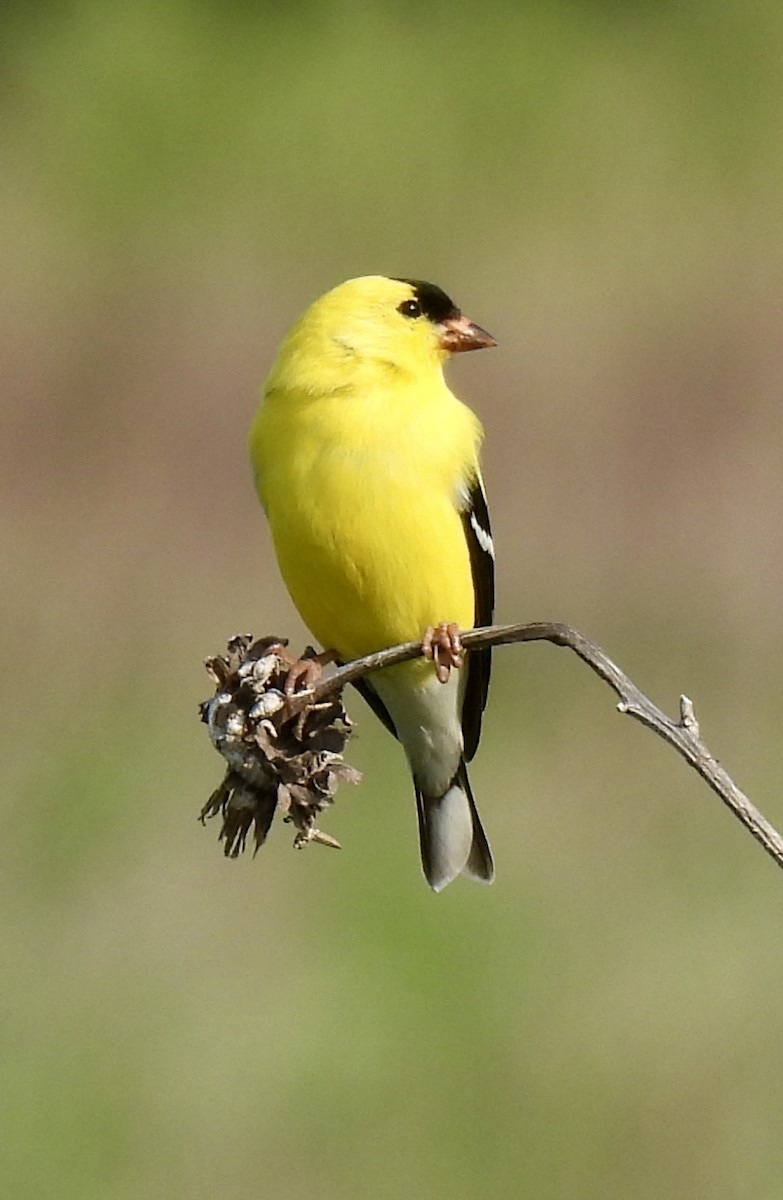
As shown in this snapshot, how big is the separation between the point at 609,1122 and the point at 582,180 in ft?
22.3

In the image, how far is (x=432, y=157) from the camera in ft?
37.4

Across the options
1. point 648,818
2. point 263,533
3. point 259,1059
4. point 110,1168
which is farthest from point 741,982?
point 263,533

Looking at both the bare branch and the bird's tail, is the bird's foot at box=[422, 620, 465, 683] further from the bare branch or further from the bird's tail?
the bird's tail

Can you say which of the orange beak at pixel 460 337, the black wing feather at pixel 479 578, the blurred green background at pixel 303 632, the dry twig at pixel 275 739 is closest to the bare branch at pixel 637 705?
the dry twig at pixel 275 739

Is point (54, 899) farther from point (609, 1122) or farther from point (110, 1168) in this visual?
point (609, 1122)

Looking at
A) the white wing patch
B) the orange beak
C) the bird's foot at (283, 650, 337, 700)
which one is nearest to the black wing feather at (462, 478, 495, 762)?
the white wing patch

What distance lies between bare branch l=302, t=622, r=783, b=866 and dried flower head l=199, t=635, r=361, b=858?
0.08m

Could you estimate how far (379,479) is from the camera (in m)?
3.69

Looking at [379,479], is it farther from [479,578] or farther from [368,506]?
[479,578]

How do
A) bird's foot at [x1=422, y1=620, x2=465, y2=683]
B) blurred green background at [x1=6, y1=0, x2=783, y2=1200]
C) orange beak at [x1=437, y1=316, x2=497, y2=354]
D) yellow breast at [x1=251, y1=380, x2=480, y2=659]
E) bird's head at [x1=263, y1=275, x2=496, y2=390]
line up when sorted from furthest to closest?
blurred green background at [x1=6, y1=0, x2=783, y2=1200], orange beak at [x1=437, y1=316, x2=497, y2=354], bird's head at [x1=263, y1=275, x2=496, y2=390], yellow breast at [x1=251, y1=380, x2=480, y2=659], bird's foot at [x1=422, y1=620, x2=465, y2=683]


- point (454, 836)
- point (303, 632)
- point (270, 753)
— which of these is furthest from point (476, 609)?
point (303, 632)

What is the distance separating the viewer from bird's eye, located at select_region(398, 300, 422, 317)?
4.12m

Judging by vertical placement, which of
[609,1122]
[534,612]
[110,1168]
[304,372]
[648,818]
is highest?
[304,372]

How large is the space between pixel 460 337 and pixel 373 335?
21cm
